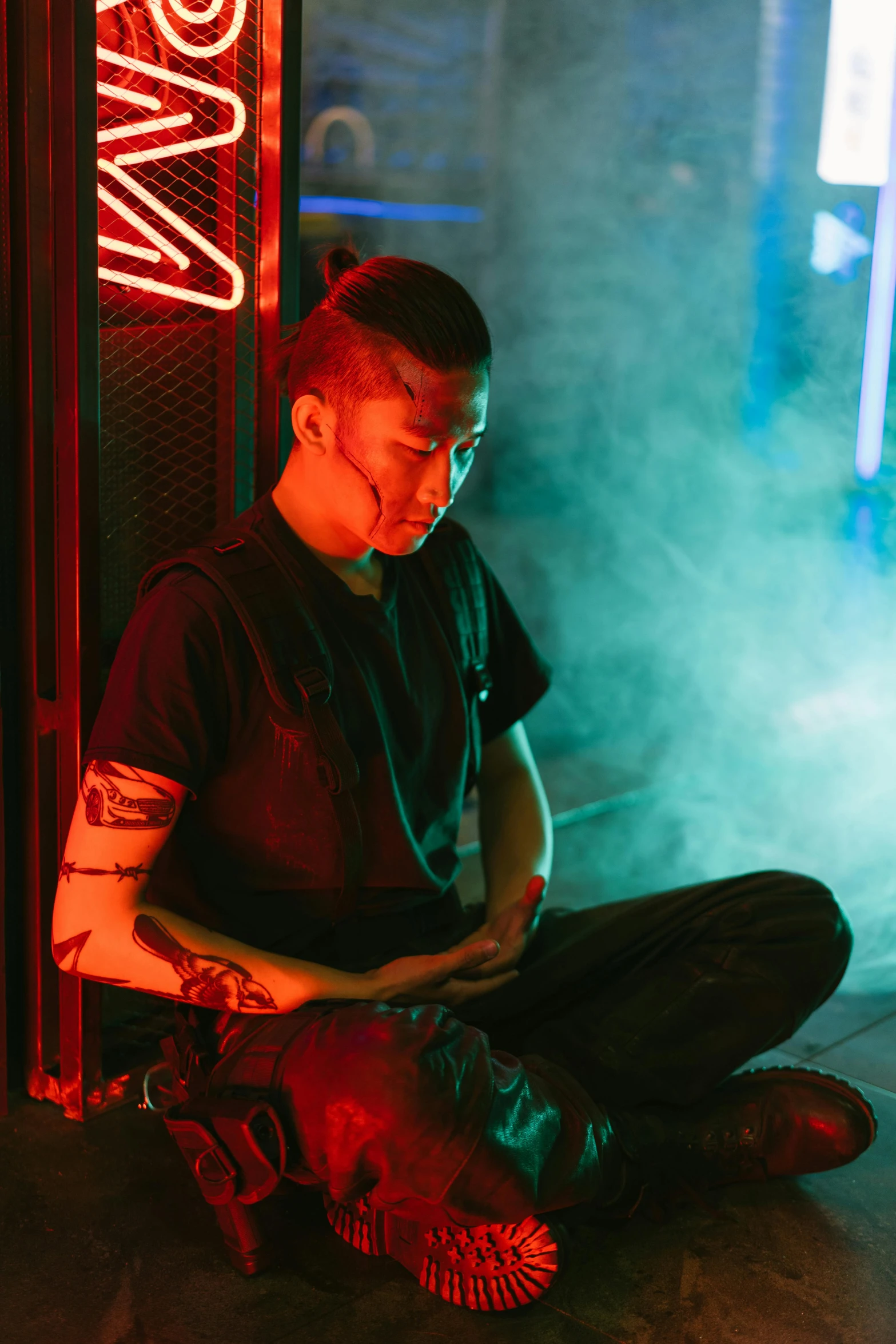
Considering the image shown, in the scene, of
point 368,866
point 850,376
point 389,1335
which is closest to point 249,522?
point 368,866

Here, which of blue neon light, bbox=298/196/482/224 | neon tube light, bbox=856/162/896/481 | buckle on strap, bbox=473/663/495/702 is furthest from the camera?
blue neon light, bbox=298/196/482/224

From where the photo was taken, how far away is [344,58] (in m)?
7.24

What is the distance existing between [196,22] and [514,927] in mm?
1407

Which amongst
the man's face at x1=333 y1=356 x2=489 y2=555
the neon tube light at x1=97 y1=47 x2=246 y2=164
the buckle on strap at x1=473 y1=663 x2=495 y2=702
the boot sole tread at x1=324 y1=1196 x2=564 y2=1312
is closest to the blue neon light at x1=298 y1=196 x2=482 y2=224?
the neon tube light at x1=97 y1=47 x2=246 y2=164

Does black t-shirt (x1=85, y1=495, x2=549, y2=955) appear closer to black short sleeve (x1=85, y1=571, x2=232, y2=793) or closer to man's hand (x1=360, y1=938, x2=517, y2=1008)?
black short sleeve (x1=85, y1=571, x2=232, y2=793)

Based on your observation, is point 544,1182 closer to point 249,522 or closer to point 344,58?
point 249,522

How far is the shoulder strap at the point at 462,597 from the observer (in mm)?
1906

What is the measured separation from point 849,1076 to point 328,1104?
3.59 ft

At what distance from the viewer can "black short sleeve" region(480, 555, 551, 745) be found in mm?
2018

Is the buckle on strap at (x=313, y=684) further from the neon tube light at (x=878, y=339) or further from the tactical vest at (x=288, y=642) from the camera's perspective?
the neon tube light at (x=878, y=339)

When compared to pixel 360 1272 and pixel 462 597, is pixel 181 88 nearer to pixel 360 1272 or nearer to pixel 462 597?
pixel 462 597

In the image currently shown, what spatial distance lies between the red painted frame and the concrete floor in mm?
173

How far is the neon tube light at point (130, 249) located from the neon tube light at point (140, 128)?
0.13 meters

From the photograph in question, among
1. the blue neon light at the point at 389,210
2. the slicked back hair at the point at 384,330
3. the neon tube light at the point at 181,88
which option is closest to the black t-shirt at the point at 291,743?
the slicked back hair at the point at 384,330
